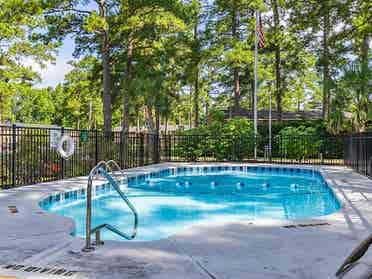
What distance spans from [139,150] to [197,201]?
6724 mm

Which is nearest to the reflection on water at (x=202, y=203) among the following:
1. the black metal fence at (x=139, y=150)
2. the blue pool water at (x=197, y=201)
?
the blue pool water at (x=197, y=201)

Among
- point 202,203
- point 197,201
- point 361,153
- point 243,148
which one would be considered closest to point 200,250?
point 202,203

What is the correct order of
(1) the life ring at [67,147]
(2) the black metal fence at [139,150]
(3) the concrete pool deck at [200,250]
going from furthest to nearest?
(2) the black metal fence at [139,150] < (1) the life ring at [67,147] < (3) the concrete pool deck at [200,250]

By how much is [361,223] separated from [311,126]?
18093 millimetres

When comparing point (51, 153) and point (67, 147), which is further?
point (51, 153)

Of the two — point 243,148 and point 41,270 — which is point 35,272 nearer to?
point 41,270

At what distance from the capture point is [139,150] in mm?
16609

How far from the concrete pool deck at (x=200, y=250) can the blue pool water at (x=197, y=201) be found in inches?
61.7

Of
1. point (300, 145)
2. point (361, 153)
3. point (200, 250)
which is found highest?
point (300, 145)

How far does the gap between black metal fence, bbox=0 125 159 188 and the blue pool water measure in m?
1.59

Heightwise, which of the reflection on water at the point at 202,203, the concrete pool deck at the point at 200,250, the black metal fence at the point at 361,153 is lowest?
the reflection on water at the point at 202,203

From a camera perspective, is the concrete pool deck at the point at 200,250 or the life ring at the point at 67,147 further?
the life ring at the point at 67,147

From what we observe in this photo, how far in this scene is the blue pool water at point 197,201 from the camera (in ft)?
26.5

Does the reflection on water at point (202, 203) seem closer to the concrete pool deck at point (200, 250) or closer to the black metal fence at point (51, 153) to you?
the concrete pool deck at point (200, 250)
